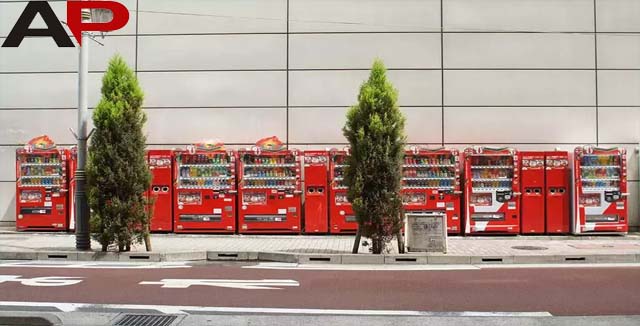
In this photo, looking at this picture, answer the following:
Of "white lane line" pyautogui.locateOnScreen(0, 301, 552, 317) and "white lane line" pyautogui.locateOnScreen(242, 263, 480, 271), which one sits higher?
"white lane line" pyautogui.locateOnScreen(0, 301, 552, 317)

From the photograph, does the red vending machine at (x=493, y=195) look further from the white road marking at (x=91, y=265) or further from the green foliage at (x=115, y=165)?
the green foliage at (x=115, y=165)

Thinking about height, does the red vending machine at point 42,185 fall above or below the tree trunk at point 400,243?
above

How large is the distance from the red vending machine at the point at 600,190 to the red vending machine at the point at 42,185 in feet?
44.4

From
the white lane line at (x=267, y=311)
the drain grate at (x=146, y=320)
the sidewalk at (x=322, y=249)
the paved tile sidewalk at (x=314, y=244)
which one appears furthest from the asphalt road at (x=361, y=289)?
the paved tile sidewalk at (x=314, y=244)

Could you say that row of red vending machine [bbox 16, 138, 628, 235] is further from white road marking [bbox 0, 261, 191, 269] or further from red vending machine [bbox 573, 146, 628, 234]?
white road marking [bbox 0, 261, 191, 269]

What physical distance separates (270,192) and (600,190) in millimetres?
8549

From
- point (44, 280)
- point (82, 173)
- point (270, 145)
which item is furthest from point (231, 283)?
point (270, 145)

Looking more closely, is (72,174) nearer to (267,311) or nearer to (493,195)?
(267,311)

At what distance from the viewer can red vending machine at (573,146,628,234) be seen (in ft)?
46.9

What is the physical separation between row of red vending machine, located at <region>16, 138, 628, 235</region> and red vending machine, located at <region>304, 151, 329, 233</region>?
0.09ft

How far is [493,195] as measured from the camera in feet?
47.2

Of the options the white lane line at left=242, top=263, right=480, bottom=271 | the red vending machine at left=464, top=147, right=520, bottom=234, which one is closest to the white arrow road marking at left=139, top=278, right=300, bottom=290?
the white lane line at left=242, top=263, right=480, bottom=271

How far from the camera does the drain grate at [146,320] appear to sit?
6379mm

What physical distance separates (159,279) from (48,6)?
1124 cm
